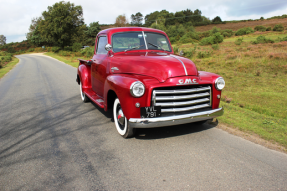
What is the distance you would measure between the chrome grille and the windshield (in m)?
1.64

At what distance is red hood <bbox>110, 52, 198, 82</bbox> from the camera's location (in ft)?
11.2

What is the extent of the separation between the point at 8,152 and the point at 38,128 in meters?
1.02

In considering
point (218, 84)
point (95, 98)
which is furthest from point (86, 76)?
point (218, 84)

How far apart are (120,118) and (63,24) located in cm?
5020

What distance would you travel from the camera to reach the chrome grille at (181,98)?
3.28 metres

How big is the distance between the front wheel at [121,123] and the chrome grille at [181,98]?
670 mm

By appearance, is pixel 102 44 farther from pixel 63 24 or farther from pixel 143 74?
pixel 63 24

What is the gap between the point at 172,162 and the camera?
293 cm

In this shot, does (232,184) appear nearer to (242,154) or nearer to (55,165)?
(242,154)

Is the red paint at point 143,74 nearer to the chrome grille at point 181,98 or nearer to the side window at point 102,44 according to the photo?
the chrome grille at point 181,98

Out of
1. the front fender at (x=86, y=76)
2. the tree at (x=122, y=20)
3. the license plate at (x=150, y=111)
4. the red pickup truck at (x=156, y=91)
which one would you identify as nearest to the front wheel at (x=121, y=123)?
the red pickup truck at (x=156, y=91)

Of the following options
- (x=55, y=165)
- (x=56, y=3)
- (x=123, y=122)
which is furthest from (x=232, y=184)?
(x=56, y=3)

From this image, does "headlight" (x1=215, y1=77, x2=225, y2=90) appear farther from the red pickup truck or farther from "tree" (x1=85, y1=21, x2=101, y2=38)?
"tree" (x1=85, y1=21, x2=101, y2=38)

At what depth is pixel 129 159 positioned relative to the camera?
3041 mm
